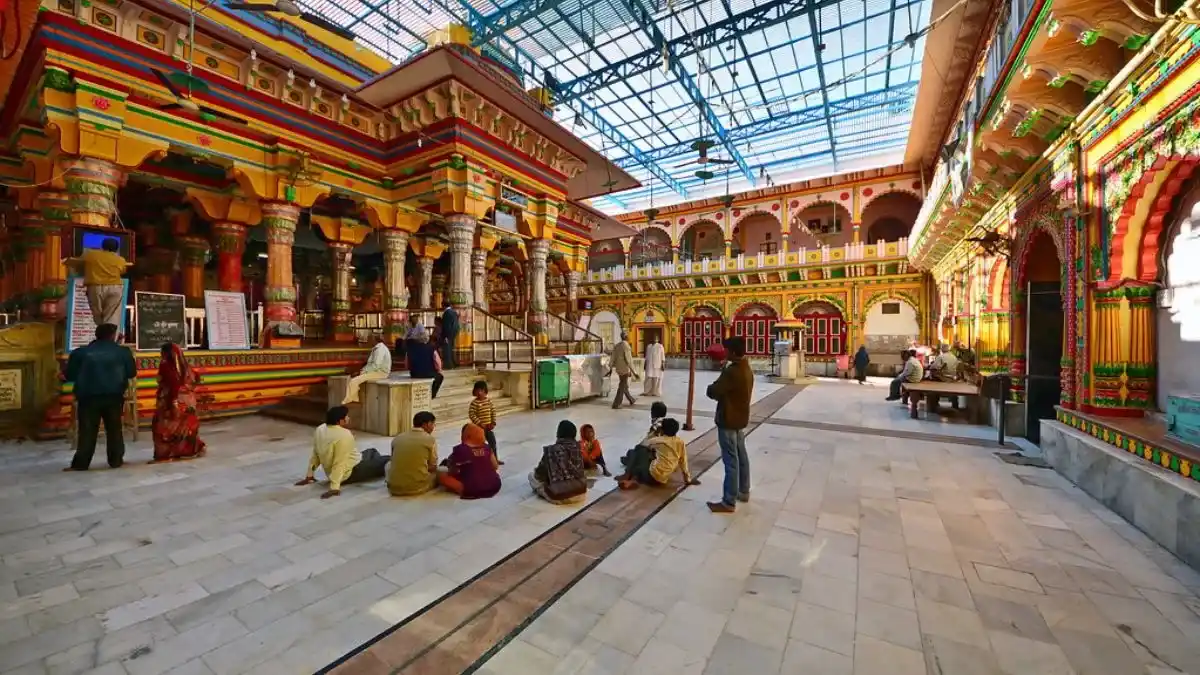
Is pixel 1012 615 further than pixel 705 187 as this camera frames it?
No

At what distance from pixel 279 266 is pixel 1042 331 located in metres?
14.0

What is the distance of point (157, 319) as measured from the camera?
763 cm

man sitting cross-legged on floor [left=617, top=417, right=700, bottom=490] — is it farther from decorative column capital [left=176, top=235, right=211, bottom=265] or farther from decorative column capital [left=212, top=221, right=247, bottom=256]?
decorative column capital [left=176, top=235, right=211, bottom=265]

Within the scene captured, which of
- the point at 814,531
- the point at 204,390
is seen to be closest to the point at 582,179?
the point at 204,390

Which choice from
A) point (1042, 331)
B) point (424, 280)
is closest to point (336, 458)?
Answer: point (1042, 331)

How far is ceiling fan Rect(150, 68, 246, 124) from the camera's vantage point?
6562mm

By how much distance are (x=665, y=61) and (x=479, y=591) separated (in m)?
10.3

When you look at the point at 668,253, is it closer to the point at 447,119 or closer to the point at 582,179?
the point at 582,179

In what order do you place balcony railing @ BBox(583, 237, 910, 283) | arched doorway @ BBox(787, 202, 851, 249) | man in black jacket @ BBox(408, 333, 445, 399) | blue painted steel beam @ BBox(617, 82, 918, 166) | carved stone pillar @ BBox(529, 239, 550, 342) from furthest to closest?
arched doorway @ BBox(787, 202, 851, 249), balcony railing @ BBox(583, 237, 910, 283), blue painted steel beam @ BBox(617, 82, 918, 166), carved stone pillar @ BBox(529, 239, 550, 342), man in black jacket @ BBox(408, 333, 445, 399)

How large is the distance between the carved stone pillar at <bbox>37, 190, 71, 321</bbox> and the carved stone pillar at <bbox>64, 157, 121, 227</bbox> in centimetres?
97

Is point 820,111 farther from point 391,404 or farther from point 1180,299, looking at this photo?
point 391,404

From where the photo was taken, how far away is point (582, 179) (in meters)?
15.6

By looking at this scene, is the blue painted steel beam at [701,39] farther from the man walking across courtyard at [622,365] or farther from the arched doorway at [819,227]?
the arched doorway at [819,227]

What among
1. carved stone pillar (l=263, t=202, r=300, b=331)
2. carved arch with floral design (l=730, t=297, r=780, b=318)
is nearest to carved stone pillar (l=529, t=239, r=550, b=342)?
carved stone pillar (l=263, t=202, r=300, b=331)
